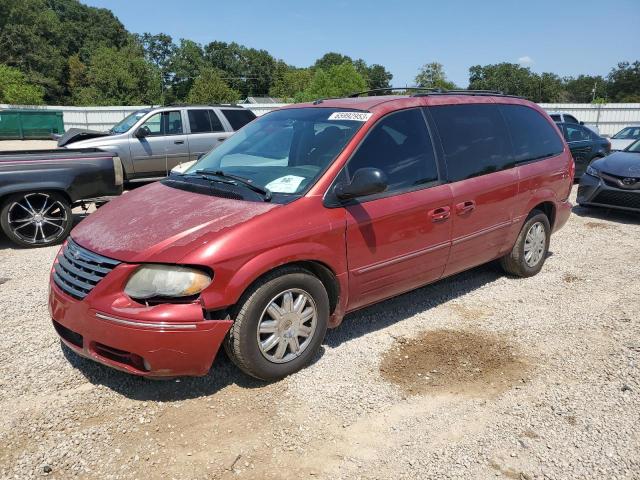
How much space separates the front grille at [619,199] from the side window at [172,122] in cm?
825

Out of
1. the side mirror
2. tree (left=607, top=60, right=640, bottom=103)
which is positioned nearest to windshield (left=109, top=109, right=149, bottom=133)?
the side mirror

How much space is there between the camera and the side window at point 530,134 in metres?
5.04

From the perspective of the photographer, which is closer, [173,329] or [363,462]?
[363,462]

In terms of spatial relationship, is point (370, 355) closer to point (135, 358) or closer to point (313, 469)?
point (313, 469)

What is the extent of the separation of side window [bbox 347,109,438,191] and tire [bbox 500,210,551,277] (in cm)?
165

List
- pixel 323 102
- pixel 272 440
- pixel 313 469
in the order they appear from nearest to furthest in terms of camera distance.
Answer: pixel 313 469
pixel 272 440
pixel 323 102

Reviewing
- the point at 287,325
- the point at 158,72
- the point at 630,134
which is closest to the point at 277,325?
the point at 287,325

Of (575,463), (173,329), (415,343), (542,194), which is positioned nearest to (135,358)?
(173,329)

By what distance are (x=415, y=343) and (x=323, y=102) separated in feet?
7.25

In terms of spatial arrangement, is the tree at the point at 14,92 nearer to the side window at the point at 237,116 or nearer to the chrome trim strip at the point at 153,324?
the side window at the point at 237,116

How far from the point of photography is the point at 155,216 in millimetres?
3395

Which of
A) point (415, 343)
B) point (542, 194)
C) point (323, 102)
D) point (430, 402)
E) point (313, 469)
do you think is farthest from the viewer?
point (542, 194)

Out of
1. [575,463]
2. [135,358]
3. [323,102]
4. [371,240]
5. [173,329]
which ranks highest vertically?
[323,102]

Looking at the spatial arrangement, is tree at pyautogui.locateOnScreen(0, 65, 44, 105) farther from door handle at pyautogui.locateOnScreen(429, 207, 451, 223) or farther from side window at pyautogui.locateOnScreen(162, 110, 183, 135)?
door handle at pyautogui.locateOnScreen(429, 207, 451, 223)
